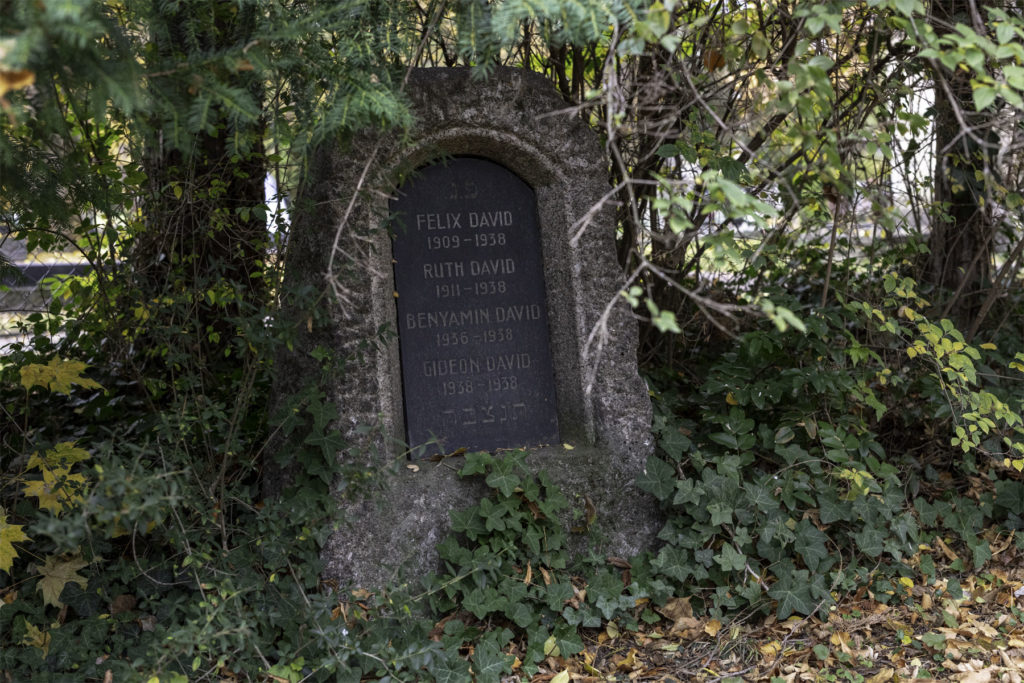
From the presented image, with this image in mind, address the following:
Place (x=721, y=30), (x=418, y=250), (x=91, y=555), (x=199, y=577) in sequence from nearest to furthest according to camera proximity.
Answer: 1. (x=199, y=577)
2. (x=91, y=555)
3. (x=418, y=250)
4. (x=721, y=30)

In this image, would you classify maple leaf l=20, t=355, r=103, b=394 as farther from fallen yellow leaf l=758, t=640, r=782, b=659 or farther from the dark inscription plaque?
fallen yellow leaf l=758, t=640, r=782, b=659

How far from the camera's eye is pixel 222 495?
2912mm

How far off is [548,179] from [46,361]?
7.80 ft

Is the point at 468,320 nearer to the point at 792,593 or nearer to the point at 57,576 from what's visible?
the point at 792,593

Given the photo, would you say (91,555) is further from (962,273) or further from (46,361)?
(962,273)

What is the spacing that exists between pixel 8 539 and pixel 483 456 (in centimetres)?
165

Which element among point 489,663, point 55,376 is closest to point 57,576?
point 55,376

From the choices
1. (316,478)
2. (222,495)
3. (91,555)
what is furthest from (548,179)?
(91,555)

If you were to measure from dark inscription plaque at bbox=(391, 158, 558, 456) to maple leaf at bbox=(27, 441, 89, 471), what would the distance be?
1.23 m

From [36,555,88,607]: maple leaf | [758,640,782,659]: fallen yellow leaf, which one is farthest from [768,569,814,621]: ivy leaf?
[36,555,88,607]: maple leaf

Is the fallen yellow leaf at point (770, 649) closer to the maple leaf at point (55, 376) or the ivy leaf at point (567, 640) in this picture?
the ivy leaf at point (567, 640)

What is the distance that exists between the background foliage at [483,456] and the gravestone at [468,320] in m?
0.13

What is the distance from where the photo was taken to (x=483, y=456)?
10.9ft

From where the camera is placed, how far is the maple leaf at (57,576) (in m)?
2.96
